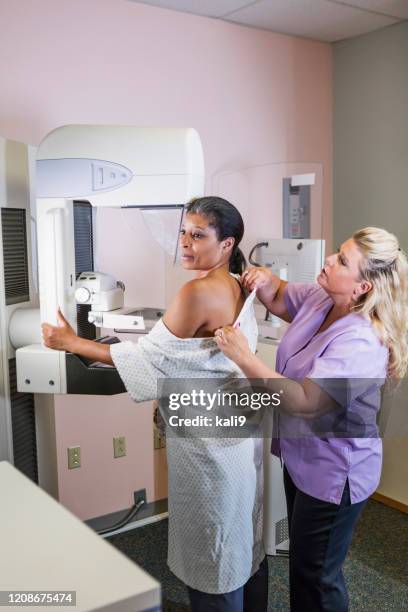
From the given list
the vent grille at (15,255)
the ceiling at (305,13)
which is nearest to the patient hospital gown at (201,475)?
the vent grille at (15,255)

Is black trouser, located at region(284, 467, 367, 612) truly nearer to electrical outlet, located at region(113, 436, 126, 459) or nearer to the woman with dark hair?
the woman with dark hair

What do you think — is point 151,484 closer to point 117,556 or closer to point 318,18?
point 117,556

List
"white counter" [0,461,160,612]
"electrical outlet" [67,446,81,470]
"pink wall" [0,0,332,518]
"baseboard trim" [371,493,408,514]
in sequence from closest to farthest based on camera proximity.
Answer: "white counter" [0,461,160,612] → "pink wall" [0,0,332,518] → "electrical outlet" [67,446,81,470] → "baseboard trim" [371,493,408,514]

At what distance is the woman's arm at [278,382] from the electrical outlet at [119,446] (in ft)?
5.01

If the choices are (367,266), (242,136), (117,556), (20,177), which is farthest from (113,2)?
(117,556)

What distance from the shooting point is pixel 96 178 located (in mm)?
1744

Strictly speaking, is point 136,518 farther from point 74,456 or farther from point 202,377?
point 202,377

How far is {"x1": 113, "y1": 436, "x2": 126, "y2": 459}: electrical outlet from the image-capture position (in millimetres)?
3010

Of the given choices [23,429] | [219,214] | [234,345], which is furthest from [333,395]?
[23,429]

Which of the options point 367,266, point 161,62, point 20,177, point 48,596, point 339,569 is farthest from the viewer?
point 161,62

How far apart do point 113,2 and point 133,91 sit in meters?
0.38

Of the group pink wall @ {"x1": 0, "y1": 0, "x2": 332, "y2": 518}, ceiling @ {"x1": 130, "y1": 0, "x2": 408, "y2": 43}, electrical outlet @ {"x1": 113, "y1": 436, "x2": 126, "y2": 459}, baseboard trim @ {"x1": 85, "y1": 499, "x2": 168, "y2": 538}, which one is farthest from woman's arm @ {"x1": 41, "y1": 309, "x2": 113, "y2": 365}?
ceiling @ {"x1": 130, "y1": 0, "x2": 408, "y2": 43}

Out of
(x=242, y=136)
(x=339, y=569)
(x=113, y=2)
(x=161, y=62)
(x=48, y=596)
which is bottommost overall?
(x=339, y=569)

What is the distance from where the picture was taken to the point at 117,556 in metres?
1.02
